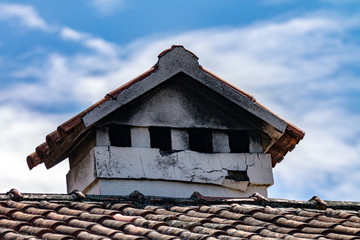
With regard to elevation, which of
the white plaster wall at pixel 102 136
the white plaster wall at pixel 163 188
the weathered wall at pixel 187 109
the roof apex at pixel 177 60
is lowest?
the white plaster wall at pixel 163 188

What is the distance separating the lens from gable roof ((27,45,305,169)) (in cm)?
1073

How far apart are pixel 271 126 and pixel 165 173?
158 cm

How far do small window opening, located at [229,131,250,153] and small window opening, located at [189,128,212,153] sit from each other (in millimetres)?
317

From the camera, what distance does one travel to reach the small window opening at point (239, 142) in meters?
11.7

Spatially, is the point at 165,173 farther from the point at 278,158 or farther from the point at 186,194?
the point at 278,158

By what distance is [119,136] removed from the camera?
11164mm

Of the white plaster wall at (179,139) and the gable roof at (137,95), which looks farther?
the white plaster wall at (179,139)

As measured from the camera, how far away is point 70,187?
1213cm

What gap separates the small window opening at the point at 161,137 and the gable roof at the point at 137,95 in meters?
0.62

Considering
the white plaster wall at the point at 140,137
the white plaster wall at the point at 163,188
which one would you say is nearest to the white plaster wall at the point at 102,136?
the white plaster wall at the point at 140,137

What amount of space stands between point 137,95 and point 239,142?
1671mm

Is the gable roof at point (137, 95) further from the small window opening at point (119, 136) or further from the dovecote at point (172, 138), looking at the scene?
the small window opening at point (119, 136)

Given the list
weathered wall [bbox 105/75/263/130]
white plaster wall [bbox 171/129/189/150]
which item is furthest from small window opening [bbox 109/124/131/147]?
white plaster wall [bbox 171/129/189/150]

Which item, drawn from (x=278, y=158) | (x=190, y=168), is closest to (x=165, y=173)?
(x=190, y=168)
